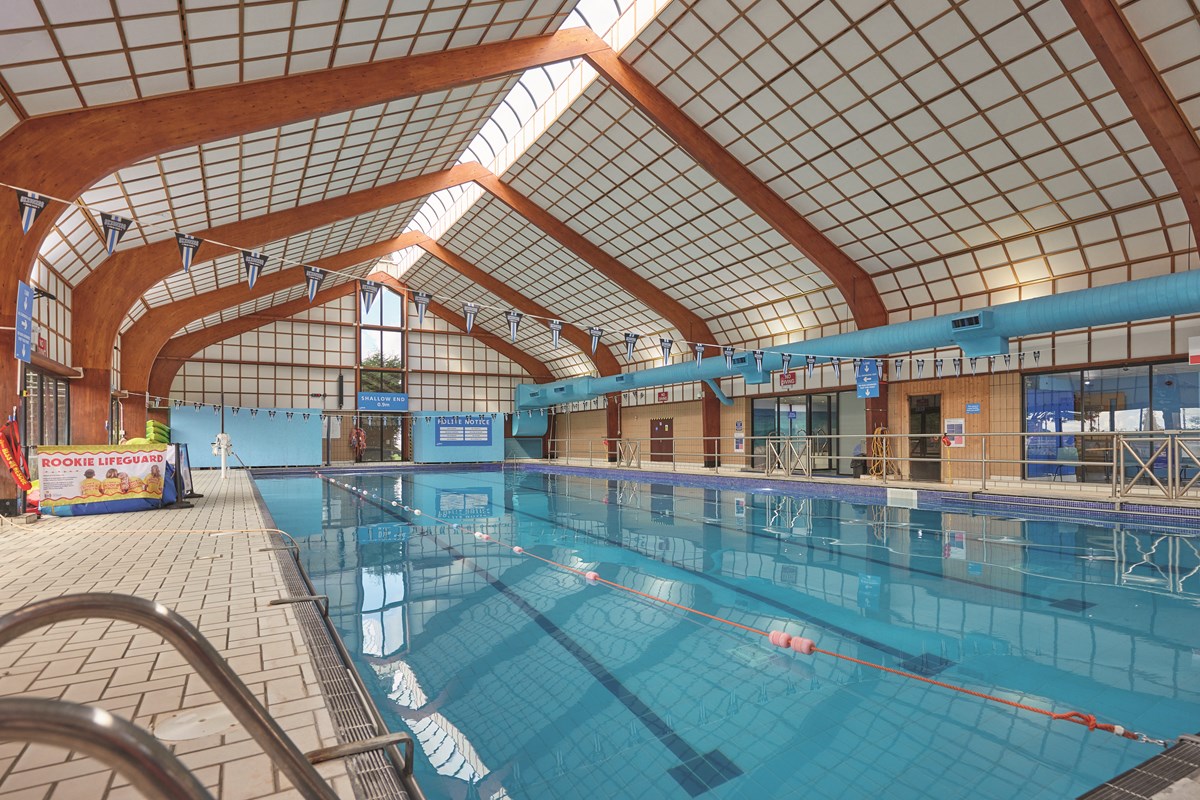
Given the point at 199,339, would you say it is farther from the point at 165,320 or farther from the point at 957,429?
the point at 957,429

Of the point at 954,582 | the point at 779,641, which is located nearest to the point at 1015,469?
the point at 954,582

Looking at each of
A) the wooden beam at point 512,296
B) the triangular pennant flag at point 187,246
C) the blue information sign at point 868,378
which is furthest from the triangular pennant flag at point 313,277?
the wooden beam at point 512,296

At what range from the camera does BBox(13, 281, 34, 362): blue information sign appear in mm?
8055

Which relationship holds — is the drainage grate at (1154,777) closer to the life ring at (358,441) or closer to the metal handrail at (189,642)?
the metal handrail at (189,642)

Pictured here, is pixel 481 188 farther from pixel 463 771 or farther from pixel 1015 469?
pixel 463 771

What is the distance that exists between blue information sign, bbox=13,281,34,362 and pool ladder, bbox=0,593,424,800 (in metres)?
9.42

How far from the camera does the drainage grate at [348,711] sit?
7.33ft

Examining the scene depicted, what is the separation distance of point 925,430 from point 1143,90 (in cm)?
986

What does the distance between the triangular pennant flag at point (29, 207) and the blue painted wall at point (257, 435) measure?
19393 millimetres

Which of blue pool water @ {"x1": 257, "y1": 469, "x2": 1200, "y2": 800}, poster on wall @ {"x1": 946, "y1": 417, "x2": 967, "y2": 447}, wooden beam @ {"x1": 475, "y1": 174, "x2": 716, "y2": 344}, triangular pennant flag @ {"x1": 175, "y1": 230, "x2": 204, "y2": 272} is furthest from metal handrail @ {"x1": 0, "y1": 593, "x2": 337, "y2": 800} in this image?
wooden beam @ {"x1": 475, "y1": 174, "x2": 716, "y2": 344}

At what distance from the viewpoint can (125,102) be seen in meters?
8.19

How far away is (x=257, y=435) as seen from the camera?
1017 inches

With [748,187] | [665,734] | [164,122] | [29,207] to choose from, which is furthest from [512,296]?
[665,734]

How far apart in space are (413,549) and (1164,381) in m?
15.5
